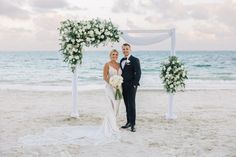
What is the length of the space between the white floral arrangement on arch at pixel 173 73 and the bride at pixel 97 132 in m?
1.96

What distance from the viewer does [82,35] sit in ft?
33.1

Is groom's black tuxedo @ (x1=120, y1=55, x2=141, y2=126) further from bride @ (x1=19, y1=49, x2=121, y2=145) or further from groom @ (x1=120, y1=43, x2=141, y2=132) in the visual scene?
bride @ (x1=19, y1=49, x2=121, y2=145)

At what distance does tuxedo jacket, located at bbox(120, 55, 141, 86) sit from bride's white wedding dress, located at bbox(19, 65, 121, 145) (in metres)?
0.16

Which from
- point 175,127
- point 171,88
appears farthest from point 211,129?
point 171,88

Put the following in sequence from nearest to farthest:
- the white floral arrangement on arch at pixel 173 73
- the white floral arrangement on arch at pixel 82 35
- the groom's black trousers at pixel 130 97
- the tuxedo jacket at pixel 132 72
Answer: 1. the tuxedo jacket at pixel 132 72
2. the groom's black trousers at pixel 130 97
3. the white floral arrangement on arch at pixel 82 35
4. the white floral arrangement on arch at pixel 173 73

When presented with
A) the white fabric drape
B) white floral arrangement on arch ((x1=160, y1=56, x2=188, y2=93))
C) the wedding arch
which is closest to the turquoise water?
the wedding arch

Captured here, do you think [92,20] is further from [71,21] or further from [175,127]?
[175,127]

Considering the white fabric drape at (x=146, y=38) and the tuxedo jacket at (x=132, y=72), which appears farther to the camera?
the white fabric drape at (x=146, y=38)

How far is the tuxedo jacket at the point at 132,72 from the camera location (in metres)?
9.04

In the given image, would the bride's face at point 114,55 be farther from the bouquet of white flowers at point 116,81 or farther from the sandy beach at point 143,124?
the sandy beach at point 143,124

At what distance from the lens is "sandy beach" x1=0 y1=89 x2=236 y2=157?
7.55 m

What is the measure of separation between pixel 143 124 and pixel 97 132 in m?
1.75

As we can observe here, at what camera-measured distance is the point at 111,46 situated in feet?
32.3

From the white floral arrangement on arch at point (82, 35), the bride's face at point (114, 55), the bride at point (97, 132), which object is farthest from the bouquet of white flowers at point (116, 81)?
the white floral arrangement on arch at point (82, 35)
